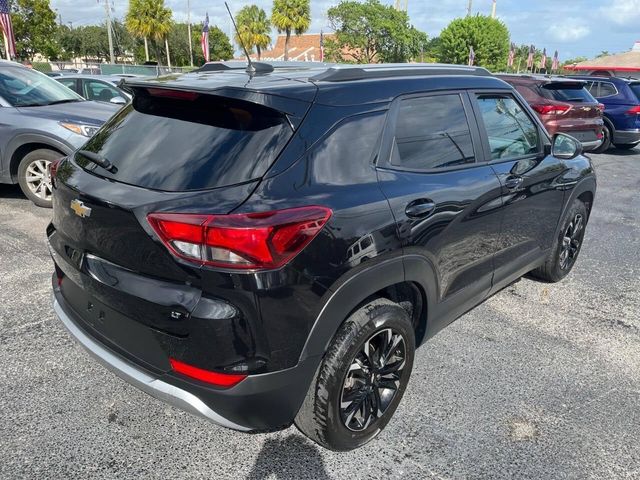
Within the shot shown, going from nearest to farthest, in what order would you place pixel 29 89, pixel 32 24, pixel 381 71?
pixel 381 71 → pixel 29 89 → pixel 32 24

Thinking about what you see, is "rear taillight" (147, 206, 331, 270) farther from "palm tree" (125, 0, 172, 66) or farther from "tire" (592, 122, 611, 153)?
"palm tree" (125, 0, 172, 66)

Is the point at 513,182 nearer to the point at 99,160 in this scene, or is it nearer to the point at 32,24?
the point at 99,160

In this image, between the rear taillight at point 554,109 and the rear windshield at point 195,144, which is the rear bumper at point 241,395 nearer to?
the rear windshield at point 195,144

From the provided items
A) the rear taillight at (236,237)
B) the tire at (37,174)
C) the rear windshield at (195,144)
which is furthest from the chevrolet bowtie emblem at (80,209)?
the tire at (37,174)

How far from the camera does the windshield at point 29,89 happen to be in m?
6.19

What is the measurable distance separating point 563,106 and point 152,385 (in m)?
9.86

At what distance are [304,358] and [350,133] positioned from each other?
1004mm

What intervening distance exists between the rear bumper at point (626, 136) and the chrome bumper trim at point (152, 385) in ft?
44.2

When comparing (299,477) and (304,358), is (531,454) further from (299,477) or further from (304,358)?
(304,358)

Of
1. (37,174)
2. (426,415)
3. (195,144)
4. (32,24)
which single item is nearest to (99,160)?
(195,144)

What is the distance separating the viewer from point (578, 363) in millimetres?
3365

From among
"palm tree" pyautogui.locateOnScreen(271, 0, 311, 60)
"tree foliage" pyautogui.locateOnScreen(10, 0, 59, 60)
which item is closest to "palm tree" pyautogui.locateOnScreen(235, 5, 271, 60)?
"palm tree" pyautogui.locateOnScreen(271, 0, 311, 60)

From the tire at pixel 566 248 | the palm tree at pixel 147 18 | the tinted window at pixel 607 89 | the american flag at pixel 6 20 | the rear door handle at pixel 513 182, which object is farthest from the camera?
the palm tree at pixel 147 18

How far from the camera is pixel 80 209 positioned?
234 cm
